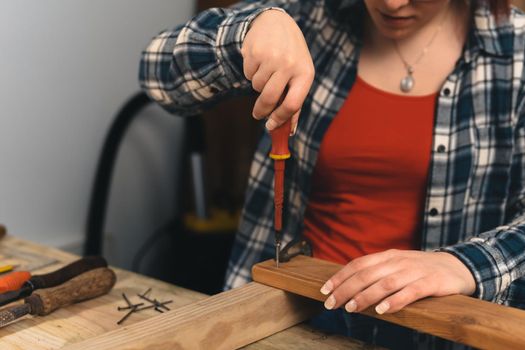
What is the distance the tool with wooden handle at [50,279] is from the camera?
37.6 inches

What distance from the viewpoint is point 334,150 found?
1251 millimetres

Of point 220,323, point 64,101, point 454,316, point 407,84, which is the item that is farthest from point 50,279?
point 64,101

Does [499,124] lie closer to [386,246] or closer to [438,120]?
[438,120]

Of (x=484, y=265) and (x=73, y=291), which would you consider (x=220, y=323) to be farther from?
(x=484, y=265)

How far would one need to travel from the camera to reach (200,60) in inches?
45.4

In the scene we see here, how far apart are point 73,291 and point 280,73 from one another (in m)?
0.43

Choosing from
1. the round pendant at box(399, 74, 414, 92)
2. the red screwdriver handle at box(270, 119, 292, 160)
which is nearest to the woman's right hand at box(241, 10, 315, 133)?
the red screwdriver handle at box(270, 119, 292, 160)

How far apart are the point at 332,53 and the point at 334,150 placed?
0.20m

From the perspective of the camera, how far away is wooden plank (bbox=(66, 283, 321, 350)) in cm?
75

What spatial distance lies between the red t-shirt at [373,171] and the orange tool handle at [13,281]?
21.1 inches

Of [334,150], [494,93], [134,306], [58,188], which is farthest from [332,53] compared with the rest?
[58,188]

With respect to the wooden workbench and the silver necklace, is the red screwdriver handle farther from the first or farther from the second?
the silver necklace

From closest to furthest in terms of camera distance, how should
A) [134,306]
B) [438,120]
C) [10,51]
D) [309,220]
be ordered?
[134,306] < [438,120] < [309,220] < [10,51]

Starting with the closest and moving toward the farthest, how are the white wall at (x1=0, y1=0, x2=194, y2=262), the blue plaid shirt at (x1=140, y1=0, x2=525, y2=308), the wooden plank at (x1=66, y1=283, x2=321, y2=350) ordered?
the wooden plank at (x1=66, y1=283, x2=321, y2=350), the blue plaid shirt at (x1=140, y1=0, x2=525, y2=308), the white wall at (x1=0, y1=0, x2=194, y2=262)
